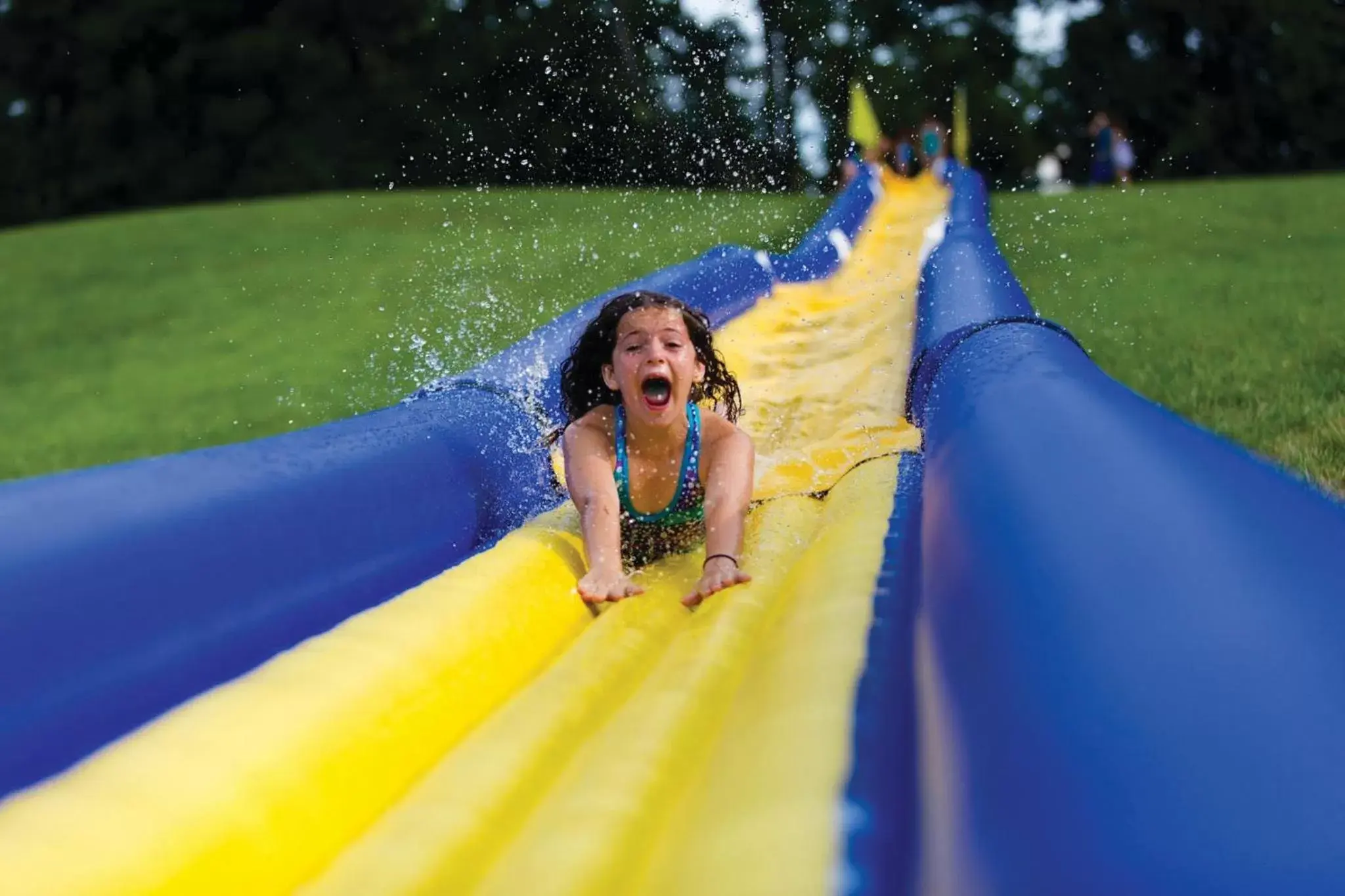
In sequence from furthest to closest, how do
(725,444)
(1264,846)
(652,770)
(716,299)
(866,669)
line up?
(716,299)
(725,444)
(866,669)
(652,770)
(1264,846)

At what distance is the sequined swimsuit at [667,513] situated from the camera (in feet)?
6.93

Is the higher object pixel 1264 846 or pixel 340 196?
pixel 340 196

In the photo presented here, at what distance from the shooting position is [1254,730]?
0.67m

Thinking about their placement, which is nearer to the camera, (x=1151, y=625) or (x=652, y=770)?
(x=1151, y=625)

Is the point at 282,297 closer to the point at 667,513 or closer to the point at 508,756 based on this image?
the point at 667,513

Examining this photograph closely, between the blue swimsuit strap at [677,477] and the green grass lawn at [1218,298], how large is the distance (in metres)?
1.23

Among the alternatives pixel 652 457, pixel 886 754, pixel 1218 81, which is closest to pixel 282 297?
pixel 652 457

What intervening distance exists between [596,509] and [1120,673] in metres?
1.26

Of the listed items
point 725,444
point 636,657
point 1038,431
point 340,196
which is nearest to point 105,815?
point 636,657

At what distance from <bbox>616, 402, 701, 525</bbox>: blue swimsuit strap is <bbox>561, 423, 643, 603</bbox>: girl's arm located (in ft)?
0.10

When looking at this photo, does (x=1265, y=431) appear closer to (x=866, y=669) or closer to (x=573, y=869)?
(x=866, y=669)

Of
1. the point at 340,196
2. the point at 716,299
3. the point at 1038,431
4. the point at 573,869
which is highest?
the point at 340,196

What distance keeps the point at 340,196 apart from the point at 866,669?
11.0 metres

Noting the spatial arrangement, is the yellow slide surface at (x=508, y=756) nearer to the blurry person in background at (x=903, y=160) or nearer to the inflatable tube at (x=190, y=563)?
the inflatable tube at (x=190, y=563)
